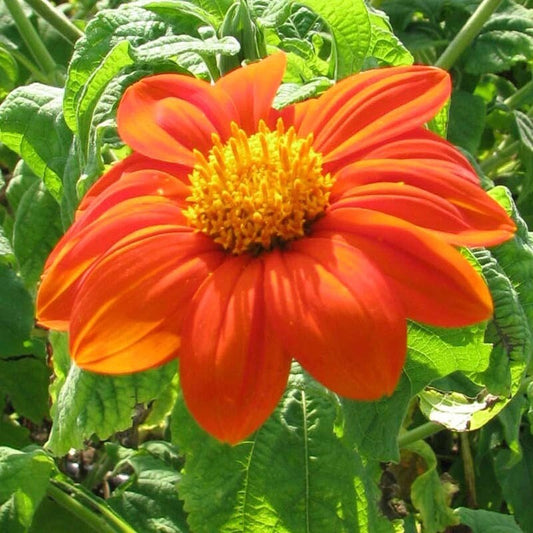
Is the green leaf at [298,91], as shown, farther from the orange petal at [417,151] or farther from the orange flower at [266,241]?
the orange petal at [417,151]

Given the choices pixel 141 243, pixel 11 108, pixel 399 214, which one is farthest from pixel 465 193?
pixel 11 108

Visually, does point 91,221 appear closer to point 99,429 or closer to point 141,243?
point 141,243

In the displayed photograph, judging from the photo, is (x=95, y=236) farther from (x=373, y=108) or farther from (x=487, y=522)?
(x=487, y=522)

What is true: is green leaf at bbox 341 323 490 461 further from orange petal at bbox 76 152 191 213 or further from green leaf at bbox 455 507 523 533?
green leaf at bbox 455 507 523 533

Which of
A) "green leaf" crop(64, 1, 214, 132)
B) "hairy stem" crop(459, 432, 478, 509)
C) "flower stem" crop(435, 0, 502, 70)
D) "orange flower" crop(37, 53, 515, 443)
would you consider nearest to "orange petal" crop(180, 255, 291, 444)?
"orange flower" crop(37, 53, 515, 443)

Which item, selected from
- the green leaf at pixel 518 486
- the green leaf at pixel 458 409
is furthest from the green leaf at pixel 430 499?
the green leaf at pixel 458 409

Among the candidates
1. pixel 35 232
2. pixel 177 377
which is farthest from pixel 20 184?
pixel 177 377
